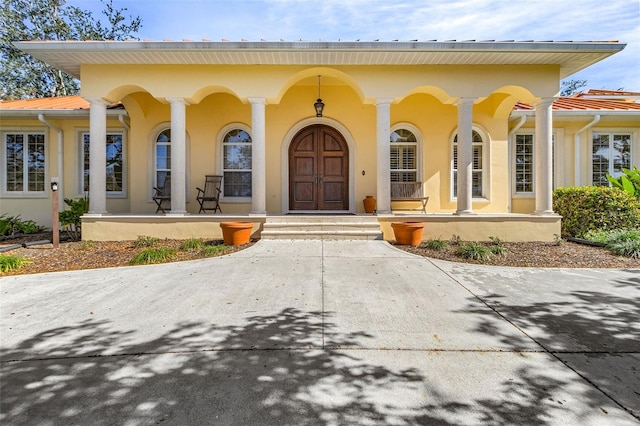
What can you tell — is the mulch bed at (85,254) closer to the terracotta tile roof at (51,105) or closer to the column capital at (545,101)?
the terracotta tile roof at (51,105)

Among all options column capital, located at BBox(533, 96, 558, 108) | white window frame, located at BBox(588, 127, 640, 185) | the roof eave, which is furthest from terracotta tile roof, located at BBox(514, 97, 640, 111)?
the roof eave

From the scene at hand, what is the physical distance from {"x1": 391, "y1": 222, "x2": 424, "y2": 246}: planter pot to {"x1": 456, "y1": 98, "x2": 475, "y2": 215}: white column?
148cm

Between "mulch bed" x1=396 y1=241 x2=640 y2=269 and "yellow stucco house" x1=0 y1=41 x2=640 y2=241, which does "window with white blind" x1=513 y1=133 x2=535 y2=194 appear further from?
"mulch bed" x1=396 y1=241 x2=640 y2=269

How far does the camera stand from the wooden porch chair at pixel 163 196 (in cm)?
905

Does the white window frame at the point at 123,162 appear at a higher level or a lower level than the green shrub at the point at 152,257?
higher

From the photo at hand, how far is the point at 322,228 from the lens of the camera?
7.56 m

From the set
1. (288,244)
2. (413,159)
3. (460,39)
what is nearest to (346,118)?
(413,159)

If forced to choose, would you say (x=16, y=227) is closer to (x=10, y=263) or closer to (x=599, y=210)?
(x=10, y=263)

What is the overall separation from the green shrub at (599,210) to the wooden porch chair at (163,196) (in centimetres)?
1056

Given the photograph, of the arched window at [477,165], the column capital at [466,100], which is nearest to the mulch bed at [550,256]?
the arched window at [477,165]

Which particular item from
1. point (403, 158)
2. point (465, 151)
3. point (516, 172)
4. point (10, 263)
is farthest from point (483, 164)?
point (10, 263)

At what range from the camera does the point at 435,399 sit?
6.93 feet

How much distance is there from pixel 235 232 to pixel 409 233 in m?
3.71

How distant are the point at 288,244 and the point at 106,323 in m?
3.91
